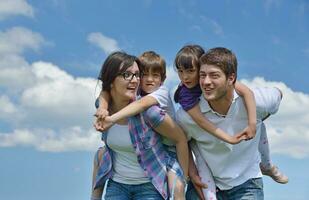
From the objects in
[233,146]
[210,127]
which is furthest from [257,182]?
[210,127]

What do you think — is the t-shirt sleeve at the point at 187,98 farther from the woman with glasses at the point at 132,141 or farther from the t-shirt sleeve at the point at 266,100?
the t-shirt sleeve at the point at 266,100

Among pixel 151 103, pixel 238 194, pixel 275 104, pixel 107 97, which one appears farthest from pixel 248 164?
pixel 107 97

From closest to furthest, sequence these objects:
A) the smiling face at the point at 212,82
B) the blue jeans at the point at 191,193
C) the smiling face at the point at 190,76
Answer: the smiling face at the point at 212,82, the smiling face at the point at 190,76, the blue jeans at the point at 191,193

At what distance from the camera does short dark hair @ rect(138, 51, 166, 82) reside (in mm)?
6059

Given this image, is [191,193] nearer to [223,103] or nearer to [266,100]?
[223,103]

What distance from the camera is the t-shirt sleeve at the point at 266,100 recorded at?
5.68 m

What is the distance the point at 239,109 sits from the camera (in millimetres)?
5668

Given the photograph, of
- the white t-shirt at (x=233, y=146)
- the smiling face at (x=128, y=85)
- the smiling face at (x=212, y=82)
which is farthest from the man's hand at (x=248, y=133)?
the smiling face at (x=128, y=85)

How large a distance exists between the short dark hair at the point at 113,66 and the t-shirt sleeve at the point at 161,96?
1.33 ft

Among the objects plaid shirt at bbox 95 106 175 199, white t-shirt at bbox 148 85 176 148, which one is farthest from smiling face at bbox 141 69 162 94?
plaid shirt at bbox 95 106 175 199

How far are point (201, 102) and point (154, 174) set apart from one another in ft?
2.98

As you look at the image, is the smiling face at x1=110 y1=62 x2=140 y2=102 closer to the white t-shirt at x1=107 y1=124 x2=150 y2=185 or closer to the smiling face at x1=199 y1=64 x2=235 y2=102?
the white t-shirt at x1=107 y1=124 x2=150 y2=185

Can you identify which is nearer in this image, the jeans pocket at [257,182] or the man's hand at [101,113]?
the man's hand at [101,113]

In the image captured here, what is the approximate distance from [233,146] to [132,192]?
1.19m
